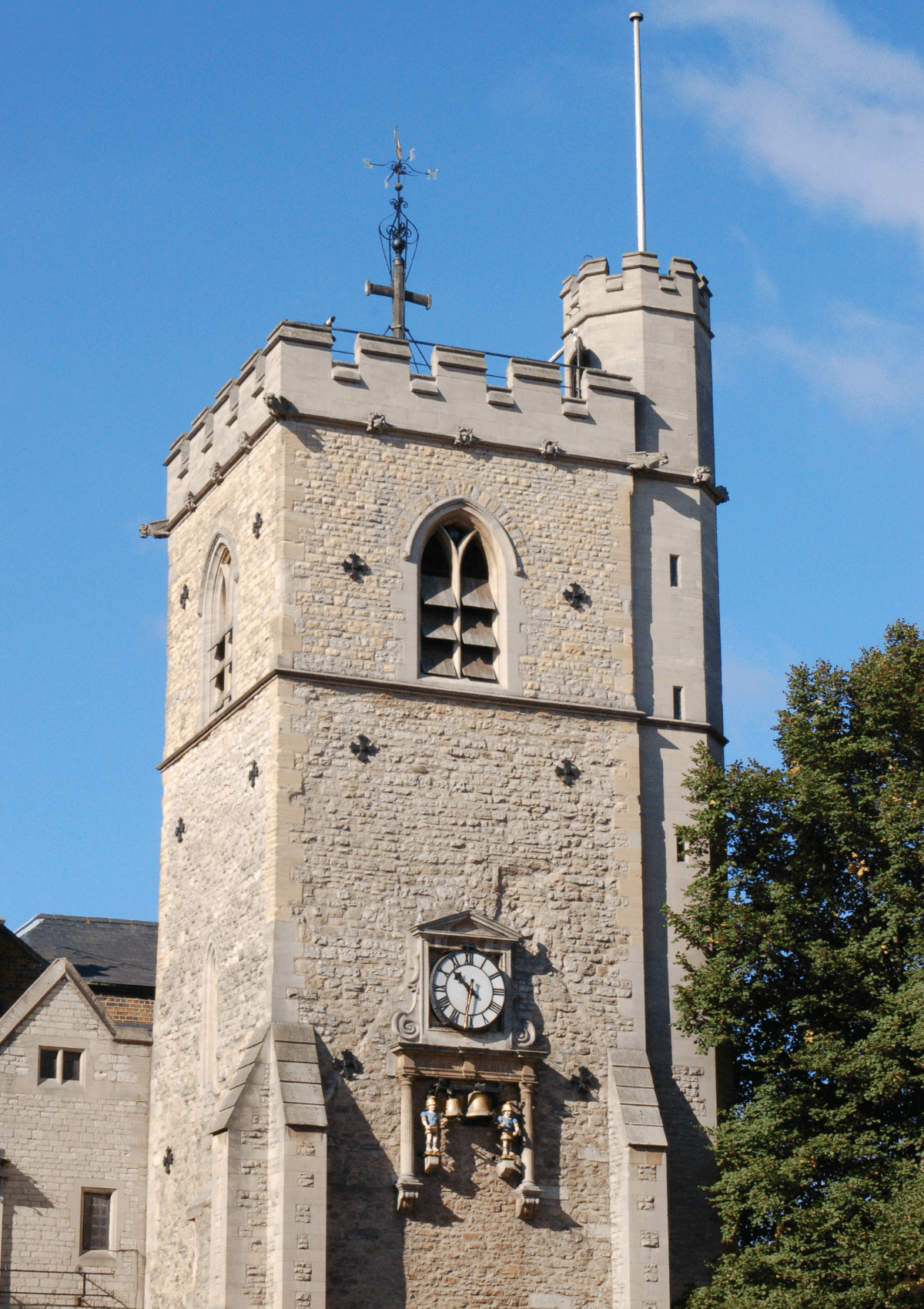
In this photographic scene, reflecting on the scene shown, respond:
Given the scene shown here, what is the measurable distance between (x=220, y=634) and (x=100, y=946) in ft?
30.6

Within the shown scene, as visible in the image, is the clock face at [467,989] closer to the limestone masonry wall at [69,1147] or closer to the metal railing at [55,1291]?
the limestone masonry wall at [69,1147]

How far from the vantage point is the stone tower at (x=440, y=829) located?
87.8 feet

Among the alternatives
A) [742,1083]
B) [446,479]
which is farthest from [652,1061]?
[446,479]

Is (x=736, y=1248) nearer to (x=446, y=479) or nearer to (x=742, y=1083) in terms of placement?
(x=742, y=1083)

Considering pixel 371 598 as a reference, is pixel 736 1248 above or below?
below

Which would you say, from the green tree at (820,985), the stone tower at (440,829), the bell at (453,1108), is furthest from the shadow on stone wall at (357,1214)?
the green tree at (820,985)

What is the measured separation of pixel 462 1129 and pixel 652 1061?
3019mm

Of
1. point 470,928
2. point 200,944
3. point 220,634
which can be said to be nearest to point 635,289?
point 220,634

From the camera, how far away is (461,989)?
27.6 metres

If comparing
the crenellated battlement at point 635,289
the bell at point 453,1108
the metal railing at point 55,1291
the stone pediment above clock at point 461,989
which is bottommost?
the metal railing at point 55,1291

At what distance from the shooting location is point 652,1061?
28859 millimetres

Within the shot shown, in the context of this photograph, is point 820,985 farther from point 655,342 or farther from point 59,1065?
point 59,1065

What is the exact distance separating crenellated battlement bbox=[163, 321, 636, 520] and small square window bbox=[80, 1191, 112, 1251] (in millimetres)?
10103

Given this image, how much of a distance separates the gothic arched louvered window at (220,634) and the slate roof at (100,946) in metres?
7.19
